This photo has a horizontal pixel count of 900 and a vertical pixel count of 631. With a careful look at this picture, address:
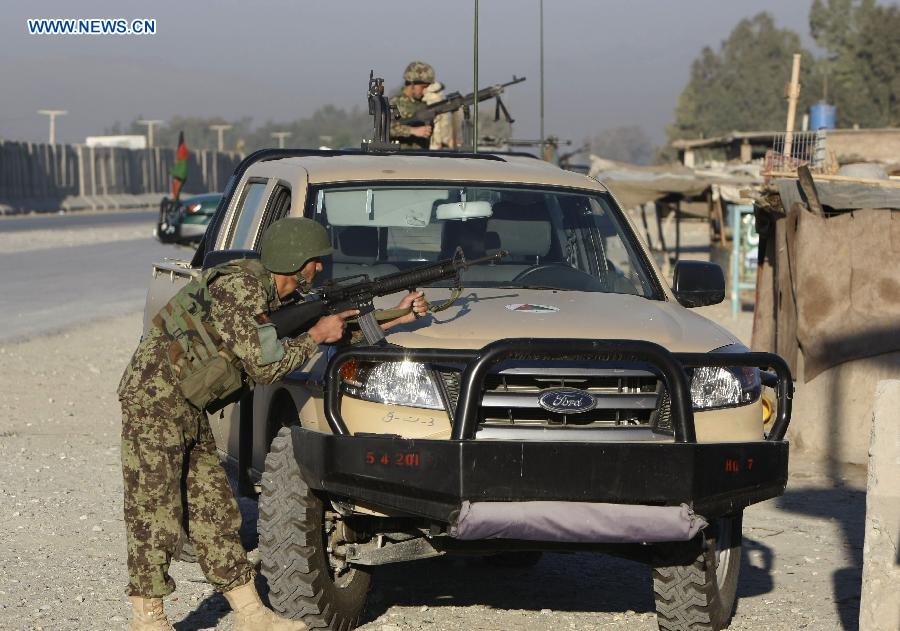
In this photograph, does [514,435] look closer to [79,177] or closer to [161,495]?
[161,495]

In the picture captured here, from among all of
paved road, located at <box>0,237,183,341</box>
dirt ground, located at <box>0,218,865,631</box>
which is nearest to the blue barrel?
paved road, located at <box>0,237,183,341</box>

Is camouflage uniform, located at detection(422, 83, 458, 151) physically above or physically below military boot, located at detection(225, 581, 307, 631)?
above

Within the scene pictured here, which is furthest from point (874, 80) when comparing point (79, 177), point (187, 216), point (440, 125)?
point (440, 125)

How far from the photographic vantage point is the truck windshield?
6.50 metres

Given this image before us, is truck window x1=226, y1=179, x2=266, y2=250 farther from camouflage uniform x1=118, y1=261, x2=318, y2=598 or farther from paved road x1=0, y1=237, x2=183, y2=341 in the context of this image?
paved road x1=0, y1=237, x2=183, y2=341

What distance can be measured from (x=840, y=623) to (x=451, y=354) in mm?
2162

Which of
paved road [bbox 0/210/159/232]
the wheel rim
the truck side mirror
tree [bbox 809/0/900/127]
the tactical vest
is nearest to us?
the tactical vest

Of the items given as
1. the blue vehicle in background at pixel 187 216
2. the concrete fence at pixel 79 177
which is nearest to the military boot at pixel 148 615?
the blue vehicle in background at pixel 187 216

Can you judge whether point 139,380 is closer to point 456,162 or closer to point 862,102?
point 456,162

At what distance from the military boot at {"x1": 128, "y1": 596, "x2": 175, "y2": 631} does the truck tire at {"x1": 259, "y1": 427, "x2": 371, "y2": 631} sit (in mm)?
380

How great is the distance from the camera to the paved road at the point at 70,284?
759 inches

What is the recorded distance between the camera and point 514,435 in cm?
503

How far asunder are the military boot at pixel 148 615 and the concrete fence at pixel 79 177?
174 feet

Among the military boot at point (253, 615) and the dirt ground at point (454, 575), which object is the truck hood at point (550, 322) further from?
the dirt ground at point (454, 575)
